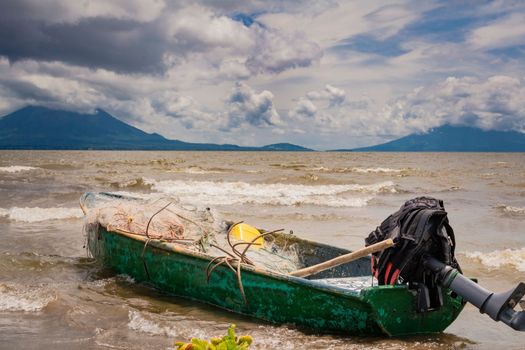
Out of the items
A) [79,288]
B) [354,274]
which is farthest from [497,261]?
[79,288]

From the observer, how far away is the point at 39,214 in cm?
1431

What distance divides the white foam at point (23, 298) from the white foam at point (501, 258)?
23.7 feet

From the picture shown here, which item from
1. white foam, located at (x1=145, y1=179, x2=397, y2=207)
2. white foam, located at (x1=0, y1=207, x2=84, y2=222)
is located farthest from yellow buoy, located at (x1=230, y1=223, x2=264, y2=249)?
white foam, located at (x1=145, y1=179, x2=397, y2=207)

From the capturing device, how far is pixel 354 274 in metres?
7.02

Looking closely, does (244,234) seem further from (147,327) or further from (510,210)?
(510,210)

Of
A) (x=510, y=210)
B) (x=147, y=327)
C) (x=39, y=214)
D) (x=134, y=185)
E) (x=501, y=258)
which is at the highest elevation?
(x=510, y=210)

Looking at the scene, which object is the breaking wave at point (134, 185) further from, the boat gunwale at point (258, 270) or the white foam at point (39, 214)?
the boat gunwale at point (258, 270)

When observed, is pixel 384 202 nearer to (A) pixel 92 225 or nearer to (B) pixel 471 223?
(B) pixel 471 223

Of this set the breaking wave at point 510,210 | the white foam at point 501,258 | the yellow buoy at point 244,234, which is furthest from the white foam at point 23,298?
the breaking wave at point 510,210

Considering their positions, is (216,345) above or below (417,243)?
below

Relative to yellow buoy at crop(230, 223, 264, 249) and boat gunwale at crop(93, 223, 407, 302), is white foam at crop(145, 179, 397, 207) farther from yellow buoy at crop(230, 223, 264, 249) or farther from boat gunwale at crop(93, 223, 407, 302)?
boat gunwale at crop(93, 223, 407, 302)

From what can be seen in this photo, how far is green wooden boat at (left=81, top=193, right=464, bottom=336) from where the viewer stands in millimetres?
5023

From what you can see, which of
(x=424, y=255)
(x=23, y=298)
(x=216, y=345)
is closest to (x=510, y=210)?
(x=424, y=255)

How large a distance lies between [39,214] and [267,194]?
1062cm
